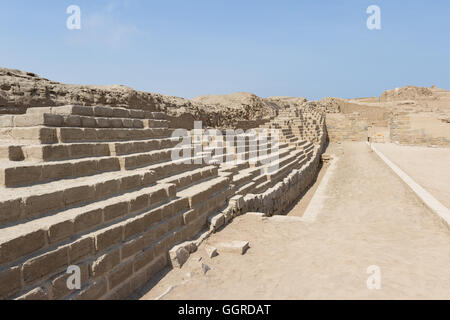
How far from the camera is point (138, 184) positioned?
170 inches

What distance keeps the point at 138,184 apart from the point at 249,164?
516cm

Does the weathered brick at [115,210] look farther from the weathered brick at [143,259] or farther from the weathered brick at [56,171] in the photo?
the weathered brick at [56,171]

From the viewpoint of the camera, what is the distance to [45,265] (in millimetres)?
2553

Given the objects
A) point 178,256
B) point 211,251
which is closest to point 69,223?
point 178,256

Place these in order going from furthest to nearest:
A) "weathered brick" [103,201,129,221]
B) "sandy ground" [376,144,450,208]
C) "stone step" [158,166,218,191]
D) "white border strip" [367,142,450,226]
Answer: "sandy ground" [376,144,450,208], "white border strip" [367,142,450,226], "stone step" [158,166,218,191], "weathered brick" [103,201,129,221]

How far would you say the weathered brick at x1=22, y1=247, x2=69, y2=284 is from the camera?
2412 mm

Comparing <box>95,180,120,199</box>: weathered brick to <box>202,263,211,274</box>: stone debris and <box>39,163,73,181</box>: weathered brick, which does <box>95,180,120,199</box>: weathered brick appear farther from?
<box>202,263,211,274</box>: stone debris

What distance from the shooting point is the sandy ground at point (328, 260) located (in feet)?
10.6

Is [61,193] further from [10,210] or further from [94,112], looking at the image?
[94,112]

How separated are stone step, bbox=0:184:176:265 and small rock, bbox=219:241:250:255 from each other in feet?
3.89

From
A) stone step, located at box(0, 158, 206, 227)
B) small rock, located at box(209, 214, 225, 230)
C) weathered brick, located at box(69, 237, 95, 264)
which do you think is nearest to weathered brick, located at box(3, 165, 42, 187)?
stone step, located at box(0, 158, 206, 227)

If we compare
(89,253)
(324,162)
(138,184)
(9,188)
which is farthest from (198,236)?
(324,162)

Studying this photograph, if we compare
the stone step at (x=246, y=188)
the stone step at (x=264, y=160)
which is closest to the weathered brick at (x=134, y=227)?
the stone step at (x=246, y=188)

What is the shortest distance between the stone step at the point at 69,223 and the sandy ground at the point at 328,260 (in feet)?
3.19
